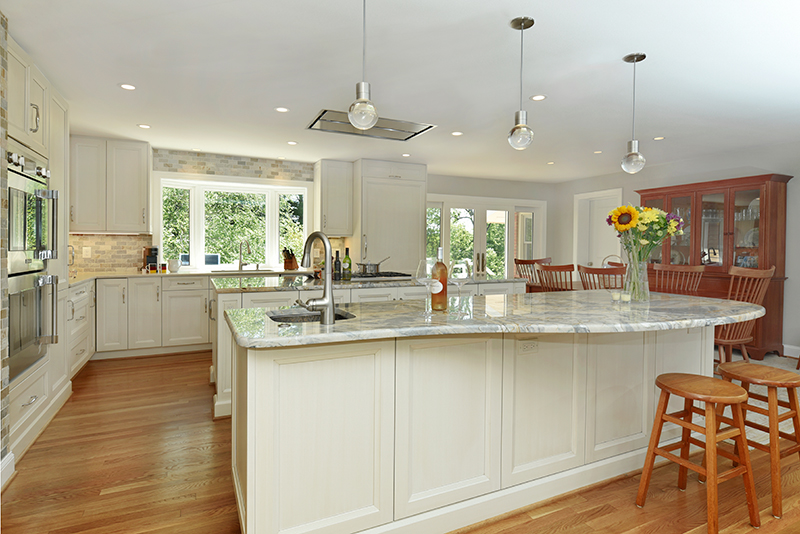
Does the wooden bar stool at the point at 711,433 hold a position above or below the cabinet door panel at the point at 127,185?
below

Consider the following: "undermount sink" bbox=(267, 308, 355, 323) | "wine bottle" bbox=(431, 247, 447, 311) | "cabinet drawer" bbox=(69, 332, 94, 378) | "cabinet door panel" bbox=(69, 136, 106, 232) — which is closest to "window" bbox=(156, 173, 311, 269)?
"cabinet door panel" bbox=(69, 136, 106, 232)

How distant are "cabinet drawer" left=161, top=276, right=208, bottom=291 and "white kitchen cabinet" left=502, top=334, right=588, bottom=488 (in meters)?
4.15

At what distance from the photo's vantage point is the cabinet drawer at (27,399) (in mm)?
2498

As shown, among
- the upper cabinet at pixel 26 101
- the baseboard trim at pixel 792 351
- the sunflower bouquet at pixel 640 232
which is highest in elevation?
the upper cabinet at pixel 26 101

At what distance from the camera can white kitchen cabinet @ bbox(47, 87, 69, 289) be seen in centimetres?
324

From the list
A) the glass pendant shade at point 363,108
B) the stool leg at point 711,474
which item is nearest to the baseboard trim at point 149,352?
the glass pendant shade at point 363,108

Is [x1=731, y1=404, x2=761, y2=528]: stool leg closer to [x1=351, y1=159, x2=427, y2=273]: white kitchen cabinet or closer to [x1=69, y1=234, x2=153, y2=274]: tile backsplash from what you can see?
[x1=351, y1=159, x2=427, y2=273]: white kitchen cabinet

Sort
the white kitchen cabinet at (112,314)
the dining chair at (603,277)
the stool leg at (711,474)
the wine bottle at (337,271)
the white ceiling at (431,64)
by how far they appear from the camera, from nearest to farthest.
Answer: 1. the stool leg at (711,474)
2. the white ceiling at (431,64)
3. the wine bottle at (337,271)
4. the dining chair at (603,277)
5. the white kitchen cabinet at (112,314)

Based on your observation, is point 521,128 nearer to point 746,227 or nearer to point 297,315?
point 297,315

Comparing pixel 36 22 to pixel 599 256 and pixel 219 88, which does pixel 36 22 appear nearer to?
pixel 219 88

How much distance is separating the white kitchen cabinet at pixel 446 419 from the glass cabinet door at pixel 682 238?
181 inches

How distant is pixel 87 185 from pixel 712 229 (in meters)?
6.97

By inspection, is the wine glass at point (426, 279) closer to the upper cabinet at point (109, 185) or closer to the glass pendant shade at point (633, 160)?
the glass pendant shade at point (633, 160)

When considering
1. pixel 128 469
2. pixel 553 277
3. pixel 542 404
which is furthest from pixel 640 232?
pixel 128 469
